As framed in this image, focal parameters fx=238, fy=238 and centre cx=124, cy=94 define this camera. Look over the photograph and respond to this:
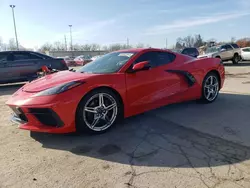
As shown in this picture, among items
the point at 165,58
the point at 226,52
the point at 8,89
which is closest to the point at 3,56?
the point at 8,89

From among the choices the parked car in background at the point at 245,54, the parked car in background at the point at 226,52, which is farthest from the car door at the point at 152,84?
the parked car in background at the point at 245,54

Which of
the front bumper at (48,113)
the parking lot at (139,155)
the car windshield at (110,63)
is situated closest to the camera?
the parking lot at (139,155)

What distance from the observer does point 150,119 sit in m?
4.35

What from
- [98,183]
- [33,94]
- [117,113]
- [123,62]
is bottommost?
[98,183]

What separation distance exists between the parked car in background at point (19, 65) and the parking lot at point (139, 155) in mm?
5127

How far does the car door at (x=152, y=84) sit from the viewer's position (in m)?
3.96

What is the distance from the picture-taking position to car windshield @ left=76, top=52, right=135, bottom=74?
405 cm

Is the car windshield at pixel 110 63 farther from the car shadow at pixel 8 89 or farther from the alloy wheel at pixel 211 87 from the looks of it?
the car shadow at pixel 8 89

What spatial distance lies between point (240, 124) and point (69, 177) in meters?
2.86

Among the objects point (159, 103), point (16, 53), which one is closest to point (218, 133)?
point (159, 103)

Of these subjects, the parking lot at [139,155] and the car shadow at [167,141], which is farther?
the car shadow at [167,141]

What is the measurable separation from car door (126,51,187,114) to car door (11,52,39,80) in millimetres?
6196

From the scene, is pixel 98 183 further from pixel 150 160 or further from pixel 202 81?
pixel 202 81

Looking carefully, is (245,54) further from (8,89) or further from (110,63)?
(110,63)
